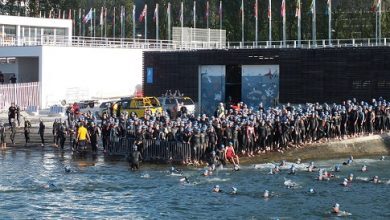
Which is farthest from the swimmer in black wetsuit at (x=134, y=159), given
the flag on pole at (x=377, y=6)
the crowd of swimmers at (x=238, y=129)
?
the flag on pole at (x=377, y=6)

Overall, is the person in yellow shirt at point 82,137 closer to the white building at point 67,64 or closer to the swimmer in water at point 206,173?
the swimmer in water at point 206,173

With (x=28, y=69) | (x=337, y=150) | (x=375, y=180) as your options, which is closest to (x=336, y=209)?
(x=375, y=180)

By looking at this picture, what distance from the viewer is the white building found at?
66938mm

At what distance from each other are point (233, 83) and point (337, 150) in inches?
847

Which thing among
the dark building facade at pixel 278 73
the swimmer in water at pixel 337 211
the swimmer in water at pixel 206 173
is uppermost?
the dark building facade at pixel 278 73

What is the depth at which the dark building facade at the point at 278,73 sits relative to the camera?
57562 mm

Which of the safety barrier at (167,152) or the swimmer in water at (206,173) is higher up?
the safety barrier at (167,152)

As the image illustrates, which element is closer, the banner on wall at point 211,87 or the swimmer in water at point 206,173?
the swimmer in water at point 206,173

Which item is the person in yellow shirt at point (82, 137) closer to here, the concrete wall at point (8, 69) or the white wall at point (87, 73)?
the white wall at point (87, 73)

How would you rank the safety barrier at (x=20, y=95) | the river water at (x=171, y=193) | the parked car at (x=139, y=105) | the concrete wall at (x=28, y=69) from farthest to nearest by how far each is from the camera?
1. the concrete wall at (x=28, y=69)
2. the safety barrier at (x=20, y=95)
3. the parked car at (x=139, y=105)
4. the river water at (x=171, y=193)

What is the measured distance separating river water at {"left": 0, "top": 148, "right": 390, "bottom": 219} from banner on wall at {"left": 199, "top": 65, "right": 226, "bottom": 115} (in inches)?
960

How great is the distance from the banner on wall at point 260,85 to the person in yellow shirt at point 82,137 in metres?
21.0

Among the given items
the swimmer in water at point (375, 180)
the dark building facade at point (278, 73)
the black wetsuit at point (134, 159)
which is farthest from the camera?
the dark building facade at point (278, 73)

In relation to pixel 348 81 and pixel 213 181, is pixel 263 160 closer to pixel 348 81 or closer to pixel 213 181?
pixel 213 181
